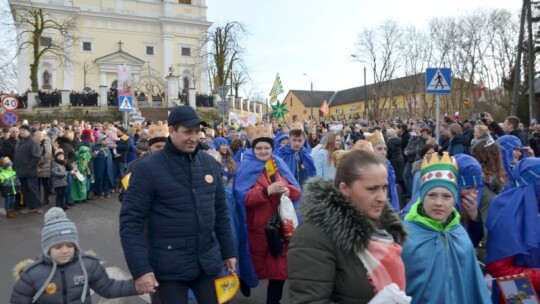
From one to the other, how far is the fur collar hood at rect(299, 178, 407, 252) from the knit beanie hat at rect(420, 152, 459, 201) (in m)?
0.85

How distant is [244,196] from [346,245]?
3117 mm

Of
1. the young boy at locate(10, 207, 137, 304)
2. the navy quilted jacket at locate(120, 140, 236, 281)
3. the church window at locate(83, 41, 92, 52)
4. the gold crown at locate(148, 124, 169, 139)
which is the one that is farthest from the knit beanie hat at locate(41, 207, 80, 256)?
the church window at locate(83, 41, 92, 52)

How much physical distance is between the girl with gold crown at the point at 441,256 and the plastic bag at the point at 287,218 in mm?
2032

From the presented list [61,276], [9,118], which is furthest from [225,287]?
[9,118]

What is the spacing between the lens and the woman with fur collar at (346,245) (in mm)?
2117

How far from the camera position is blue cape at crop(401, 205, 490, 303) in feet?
8.98

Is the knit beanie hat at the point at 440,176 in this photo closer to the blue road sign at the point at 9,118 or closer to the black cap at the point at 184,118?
the black cap at the point at 184,118

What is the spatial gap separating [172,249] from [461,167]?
7.17ft

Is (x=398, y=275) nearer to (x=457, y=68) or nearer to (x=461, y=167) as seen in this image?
(x=461, y=167)

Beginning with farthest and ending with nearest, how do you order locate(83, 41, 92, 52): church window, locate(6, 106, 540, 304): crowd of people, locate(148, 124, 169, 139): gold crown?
locate(83, 41, 92, 52): church window, locate(148, 124, 169, 139): gold crown, locate(6, 106, 540, 304): crowd of people

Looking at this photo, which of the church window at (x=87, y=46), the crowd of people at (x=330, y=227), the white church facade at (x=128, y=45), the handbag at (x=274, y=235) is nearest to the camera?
the crowd of people at (x=330, y=227)

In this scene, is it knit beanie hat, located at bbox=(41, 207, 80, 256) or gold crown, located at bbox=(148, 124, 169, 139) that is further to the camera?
gold crown, located at bbox=(148, 124, 169, 139)

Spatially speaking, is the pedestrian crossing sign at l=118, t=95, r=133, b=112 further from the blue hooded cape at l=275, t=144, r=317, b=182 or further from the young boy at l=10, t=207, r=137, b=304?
the young boy at l=10, t=207, r=137, b=304

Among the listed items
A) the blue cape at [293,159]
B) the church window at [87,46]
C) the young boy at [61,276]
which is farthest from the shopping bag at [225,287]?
the church window at [87,46]
